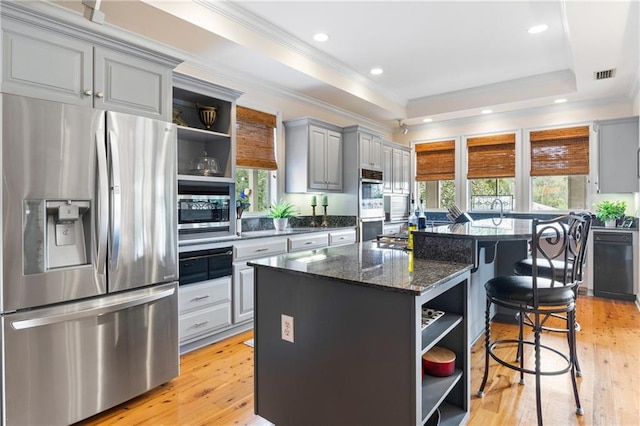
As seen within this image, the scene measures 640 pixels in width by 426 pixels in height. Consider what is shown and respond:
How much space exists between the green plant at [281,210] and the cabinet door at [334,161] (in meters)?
0.67

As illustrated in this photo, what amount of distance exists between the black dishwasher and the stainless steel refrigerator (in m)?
5.04

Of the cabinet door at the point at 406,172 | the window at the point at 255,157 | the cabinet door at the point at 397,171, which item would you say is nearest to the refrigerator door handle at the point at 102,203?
the window at the point at 255,157

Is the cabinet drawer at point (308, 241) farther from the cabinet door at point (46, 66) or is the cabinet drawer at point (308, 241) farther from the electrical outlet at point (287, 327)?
the cabinet door at point (46, 66)

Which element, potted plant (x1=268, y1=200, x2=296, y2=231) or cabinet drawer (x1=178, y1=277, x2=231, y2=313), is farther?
potted plant (x1=268, y1=200, x2=296, y2=231)

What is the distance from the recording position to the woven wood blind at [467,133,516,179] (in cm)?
575

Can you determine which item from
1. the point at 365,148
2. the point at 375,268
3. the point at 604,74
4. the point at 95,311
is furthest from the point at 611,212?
the point at 95,311

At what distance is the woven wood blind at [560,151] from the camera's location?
5.18 metres

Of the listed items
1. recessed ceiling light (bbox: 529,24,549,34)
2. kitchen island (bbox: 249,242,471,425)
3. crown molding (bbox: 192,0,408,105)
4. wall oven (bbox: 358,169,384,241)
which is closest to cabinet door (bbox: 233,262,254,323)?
kitchen island (bbox: 249,242,471,425)

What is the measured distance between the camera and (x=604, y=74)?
4.11 meters

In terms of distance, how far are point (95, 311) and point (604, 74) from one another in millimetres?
5403

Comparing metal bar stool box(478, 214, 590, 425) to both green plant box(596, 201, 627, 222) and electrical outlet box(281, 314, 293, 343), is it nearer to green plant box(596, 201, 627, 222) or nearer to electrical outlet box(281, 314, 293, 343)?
electrical outlet box(281, 314, 293, 343)

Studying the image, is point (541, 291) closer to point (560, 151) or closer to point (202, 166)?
point (202, 166)

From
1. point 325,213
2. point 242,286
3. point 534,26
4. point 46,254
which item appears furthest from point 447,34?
point 46,254

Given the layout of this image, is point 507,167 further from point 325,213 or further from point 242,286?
point 242,286
